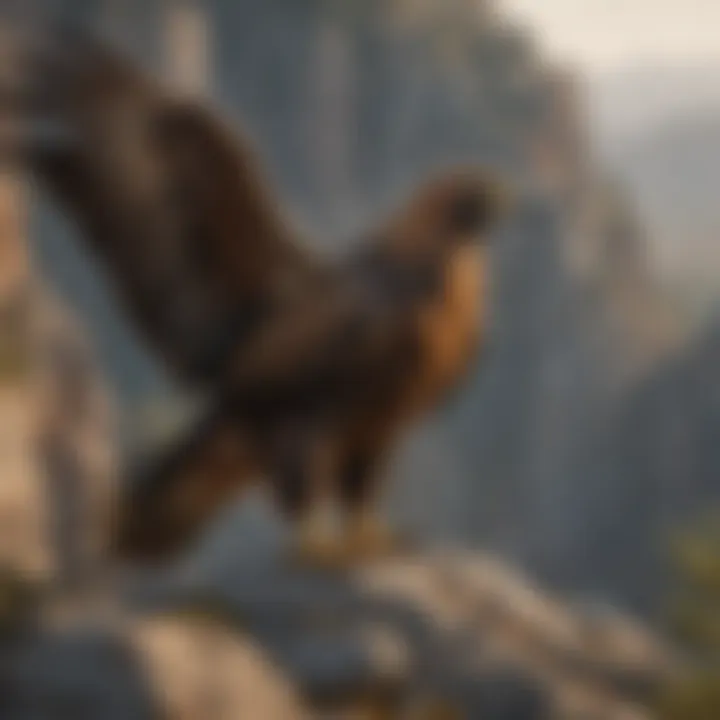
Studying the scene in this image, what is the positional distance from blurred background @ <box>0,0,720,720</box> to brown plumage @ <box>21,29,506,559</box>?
259 cm

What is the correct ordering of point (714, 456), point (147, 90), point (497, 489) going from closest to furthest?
1. point (147, 90)
2. point (714, 456)
3. point (497, 489)

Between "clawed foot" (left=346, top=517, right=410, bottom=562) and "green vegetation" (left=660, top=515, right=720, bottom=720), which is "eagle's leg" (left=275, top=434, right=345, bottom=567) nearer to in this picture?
"clawed foot" (left=346, top=517, right=410, bottom=562)

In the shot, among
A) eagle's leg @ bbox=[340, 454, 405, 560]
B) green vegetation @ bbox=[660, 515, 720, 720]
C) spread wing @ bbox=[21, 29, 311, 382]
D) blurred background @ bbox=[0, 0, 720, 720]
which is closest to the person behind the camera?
spread wing @ bbox=[21, 29, 311, 382]

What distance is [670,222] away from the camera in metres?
5.26

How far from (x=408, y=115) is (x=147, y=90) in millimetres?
4834

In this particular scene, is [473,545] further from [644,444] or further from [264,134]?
[264,134]

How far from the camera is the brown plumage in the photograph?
152 cm

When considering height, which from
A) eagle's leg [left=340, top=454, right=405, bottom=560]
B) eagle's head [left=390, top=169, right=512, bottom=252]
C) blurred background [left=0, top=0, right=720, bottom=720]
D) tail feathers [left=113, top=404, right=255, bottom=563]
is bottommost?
tail feathers [left=113, top=404, right=255, bottom=563]

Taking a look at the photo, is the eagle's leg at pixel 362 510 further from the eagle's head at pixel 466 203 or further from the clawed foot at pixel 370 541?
the eagle's head at pixel 466 203

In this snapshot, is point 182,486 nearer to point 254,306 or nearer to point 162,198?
point 254,306

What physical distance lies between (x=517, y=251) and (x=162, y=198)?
443 centimetres

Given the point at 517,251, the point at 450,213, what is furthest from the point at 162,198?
the point at 517,251

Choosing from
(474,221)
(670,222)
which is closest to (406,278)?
(474,221)

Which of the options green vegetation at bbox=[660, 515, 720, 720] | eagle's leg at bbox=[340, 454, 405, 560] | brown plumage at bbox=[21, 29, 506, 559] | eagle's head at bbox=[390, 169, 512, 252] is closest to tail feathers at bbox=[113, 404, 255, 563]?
brown plumage at bbox=[21, 29, 506, 559]
